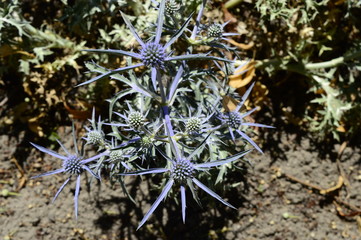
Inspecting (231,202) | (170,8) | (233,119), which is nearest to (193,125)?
(233,119)

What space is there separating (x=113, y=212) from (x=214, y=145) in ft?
4.16

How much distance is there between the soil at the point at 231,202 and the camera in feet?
9.32

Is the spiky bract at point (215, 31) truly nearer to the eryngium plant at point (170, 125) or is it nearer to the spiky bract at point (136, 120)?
the eryngium plant at point (170, 125)

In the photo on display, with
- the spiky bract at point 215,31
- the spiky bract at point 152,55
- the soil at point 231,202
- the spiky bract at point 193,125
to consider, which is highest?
the spiky bract at point 215,31

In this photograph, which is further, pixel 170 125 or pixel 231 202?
pixel 231 202

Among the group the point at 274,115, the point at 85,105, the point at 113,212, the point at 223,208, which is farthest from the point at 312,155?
the point at 85,105

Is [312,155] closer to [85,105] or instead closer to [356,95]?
[356,95]

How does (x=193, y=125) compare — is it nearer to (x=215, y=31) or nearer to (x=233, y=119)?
(x=233, y=119)

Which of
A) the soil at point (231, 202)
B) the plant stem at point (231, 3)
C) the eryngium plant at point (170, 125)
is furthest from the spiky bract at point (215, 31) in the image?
the soil at point (231, 202)

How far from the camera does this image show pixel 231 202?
2926mm

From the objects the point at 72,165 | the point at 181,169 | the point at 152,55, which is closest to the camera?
the point at 152,55

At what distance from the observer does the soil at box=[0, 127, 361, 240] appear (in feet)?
9.32

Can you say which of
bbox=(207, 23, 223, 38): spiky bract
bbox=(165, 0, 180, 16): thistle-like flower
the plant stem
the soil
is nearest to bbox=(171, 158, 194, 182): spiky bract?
bbox=(207, 23, 223, 38): spiky bract

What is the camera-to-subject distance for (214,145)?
2.08 meters
